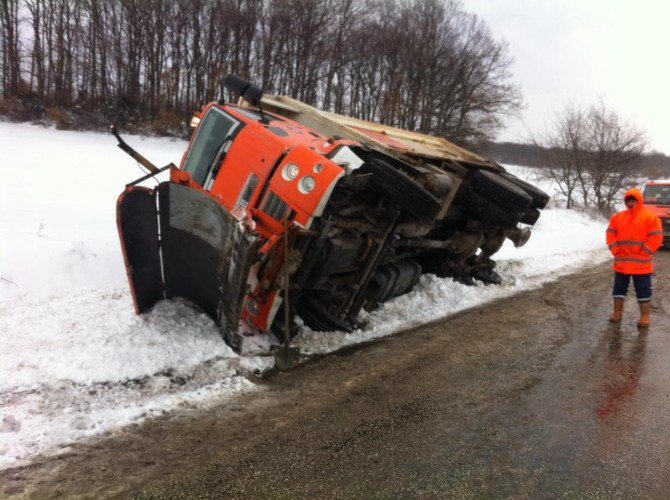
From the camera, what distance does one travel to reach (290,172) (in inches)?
168

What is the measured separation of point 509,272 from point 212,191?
597 centimetres

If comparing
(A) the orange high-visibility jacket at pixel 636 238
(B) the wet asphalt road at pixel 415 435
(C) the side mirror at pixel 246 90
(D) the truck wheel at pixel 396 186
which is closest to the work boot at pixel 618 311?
(A) the orange high-visibility jacket at pixel 636 238

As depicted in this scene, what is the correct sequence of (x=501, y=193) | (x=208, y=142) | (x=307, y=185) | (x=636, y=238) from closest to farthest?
(x=307, y=185), (x=208, y=142), (x=636, y=238), (x=501, y=193)

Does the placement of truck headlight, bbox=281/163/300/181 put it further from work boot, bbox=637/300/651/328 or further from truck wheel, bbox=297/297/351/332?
work boot, bbox=637/300/651/328

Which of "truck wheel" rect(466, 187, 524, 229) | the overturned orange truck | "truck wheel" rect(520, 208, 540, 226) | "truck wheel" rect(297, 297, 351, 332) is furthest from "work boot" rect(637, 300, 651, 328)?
"truck wheel" rect(297, 297, 351, 332)

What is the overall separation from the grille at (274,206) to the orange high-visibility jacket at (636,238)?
14.4ft

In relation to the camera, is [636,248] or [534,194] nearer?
[636,248]

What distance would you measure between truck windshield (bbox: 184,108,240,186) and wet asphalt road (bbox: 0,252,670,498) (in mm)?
2342

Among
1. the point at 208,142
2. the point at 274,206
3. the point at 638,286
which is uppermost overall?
the point at 208,142

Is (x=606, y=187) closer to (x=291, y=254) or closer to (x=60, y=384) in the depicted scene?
(x=291, y=254)

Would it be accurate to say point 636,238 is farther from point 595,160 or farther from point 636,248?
point 595,160

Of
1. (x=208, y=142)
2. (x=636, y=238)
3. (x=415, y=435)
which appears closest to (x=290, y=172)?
(x=208, y=142)

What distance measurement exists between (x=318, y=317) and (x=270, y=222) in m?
1.21

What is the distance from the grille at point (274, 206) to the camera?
4.23m
